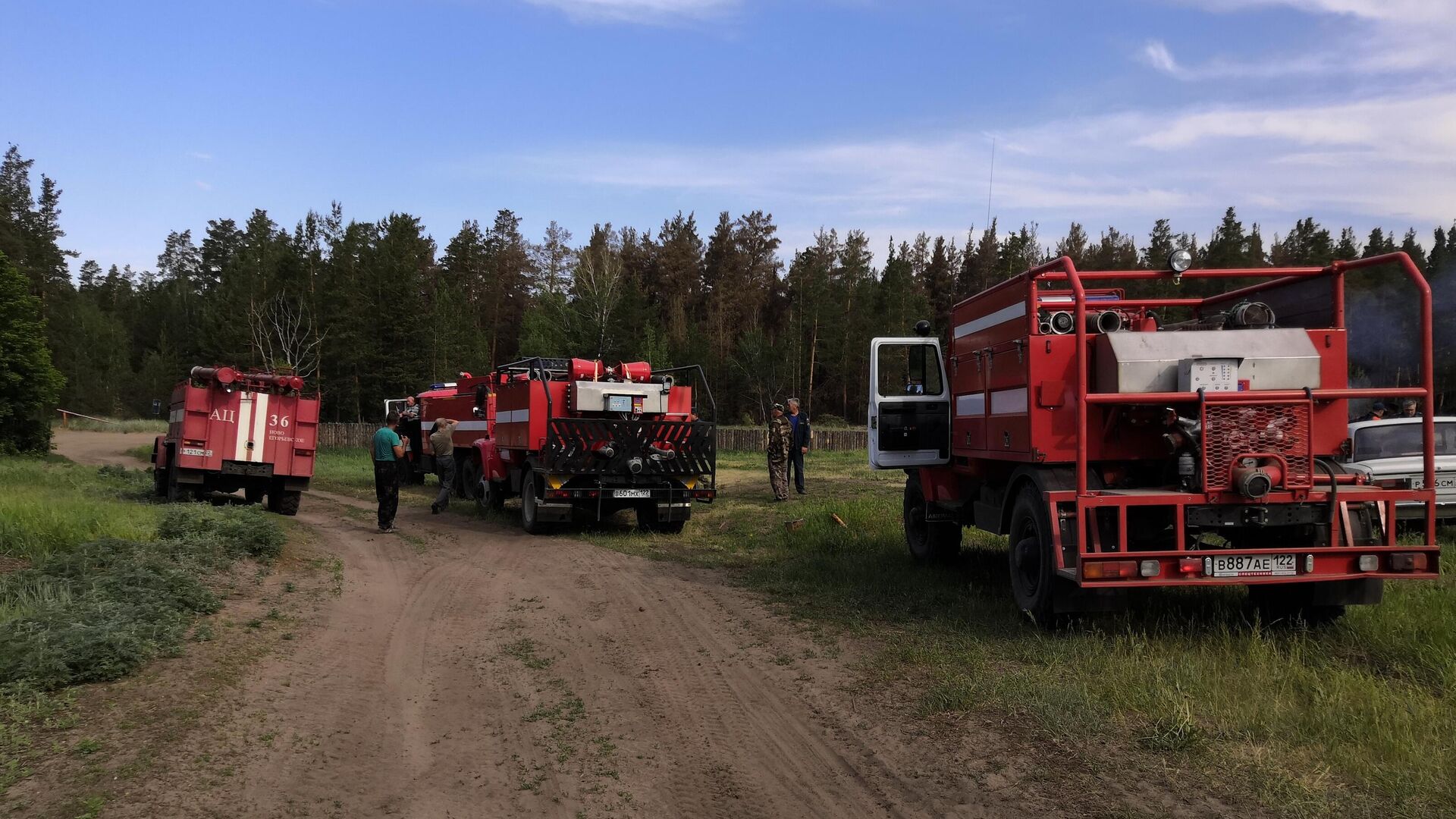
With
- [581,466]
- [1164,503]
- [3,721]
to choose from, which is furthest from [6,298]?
[1164,503]

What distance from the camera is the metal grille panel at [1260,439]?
616cm

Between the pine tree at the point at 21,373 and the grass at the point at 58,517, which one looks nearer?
the grass at the point at 58,517

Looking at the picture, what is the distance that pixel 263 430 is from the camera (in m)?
15.3

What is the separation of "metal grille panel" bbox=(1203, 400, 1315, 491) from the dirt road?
265cm

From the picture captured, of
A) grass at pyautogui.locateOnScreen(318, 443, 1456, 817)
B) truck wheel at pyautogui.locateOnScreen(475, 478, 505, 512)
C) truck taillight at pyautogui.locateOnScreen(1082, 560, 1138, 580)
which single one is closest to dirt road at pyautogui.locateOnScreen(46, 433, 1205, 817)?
grass at pyautogui.locateOnScreen(318, 443, 1456, 817)

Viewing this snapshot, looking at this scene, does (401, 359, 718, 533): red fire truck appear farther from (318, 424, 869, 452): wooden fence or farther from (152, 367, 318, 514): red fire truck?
(318, 424, 869, 452): wooden fence

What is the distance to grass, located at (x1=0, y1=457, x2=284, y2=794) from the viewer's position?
194 inches

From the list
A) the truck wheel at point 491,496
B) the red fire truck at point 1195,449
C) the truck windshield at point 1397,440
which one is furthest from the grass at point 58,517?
the truck windshield at point 1397,440

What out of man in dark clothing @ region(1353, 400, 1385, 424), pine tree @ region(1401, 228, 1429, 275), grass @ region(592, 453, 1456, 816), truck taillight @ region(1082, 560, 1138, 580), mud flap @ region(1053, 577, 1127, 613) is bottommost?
grass @ region(592, 453, 1456, 816)

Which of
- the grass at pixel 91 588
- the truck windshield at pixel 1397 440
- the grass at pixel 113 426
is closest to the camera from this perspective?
the grass at pixel 91 588

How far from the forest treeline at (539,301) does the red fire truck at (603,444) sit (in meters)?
30.1

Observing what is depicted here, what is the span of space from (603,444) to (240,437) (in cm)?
646

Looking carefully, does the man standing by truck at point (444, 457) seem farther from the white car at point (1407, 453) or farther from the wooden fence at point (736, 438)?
the wooden fence at point (736, 438)

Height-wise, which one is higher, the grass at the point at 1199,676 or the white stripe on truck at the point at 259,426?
the white stripe on truck at the point at 259,426
